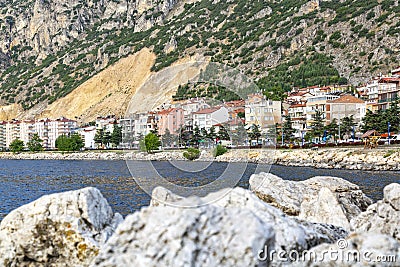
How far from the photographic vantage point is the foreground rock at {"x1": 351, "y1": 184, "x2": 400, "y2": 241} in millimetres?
7525

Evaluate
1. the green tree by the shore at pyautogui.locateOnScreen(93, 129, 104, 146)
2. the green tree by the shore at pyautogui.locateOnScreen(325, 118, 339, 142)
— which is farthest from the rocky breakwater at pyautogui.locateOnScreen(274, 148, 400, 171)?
the green tree by the shore at pyautogui.locateOnScreen(93, 129, 104, 146)

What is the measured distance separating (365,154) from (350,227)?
35578 mm

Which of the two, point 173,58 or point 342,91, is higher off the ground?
point 173,58

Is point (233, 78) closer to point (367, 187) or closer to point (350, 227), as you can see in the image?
point (350, 227)

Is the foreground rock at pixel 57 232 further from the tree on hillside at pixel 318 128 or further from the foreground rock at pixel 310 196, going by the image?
the tree on hillside at pixel 318 128

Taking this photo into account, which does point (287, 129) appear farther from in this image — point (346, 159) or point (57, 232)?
point (57, 232)

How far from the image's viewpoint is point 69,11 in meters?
184

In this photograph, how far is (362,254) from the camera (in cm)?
470

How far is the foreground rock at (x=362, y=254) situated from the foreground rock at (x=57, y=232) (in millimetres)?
3249

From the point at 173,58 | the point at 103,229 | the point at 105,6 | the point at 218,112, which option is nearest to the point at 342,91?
the point at 173,58

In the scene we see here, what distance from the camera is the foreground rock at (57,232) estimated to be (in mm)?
6910

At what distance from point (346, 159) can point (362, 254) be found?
40420 mm

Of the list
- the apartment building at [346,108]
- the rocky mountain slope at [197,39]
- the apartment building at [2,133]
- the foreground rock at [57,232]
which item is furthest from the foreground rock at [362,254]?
the apartment building at [2,133]

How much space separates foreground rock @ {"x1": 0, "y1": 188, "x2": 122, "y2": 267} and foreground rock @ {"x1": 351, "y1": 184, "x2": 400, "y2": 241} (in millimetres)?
4114
